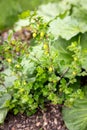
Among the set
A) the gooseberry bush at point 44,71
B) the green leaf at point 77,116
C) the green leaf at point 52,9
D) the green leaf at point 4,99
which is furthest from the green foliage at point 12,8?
the green leaf at point 77,116

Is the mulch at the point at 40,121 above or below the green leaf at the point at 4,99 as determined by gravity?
below

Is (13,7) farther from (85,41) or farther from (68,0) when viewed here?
(85,41)

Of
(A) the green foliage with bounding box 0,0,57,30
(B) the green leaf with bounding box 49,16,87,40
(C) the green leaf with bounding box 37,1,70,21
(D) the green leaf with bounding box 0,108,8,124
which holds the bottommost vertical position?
(D) the green leaf with bounding box 0,108,8,124

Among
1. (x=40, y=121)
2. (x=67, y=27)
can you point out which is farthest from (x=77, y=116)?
(x=67, y=27)

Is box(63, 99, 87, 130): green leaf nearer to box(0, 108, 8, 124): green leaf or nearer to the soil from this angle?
the soil

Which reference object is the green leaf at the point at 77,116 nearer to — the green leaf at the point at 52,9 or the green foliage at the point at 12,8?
the green leaf at the point at 52,9

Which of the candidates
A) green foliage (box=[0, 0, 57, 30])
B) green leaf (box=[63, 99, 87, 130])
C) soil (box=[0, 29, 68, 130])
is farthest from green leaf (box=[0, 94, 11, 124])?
green foliage (box=[0, 0, 57, 30])

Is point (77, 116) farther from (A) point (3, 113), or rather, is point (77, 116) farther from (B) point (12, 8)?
(B) point (12, 8)
